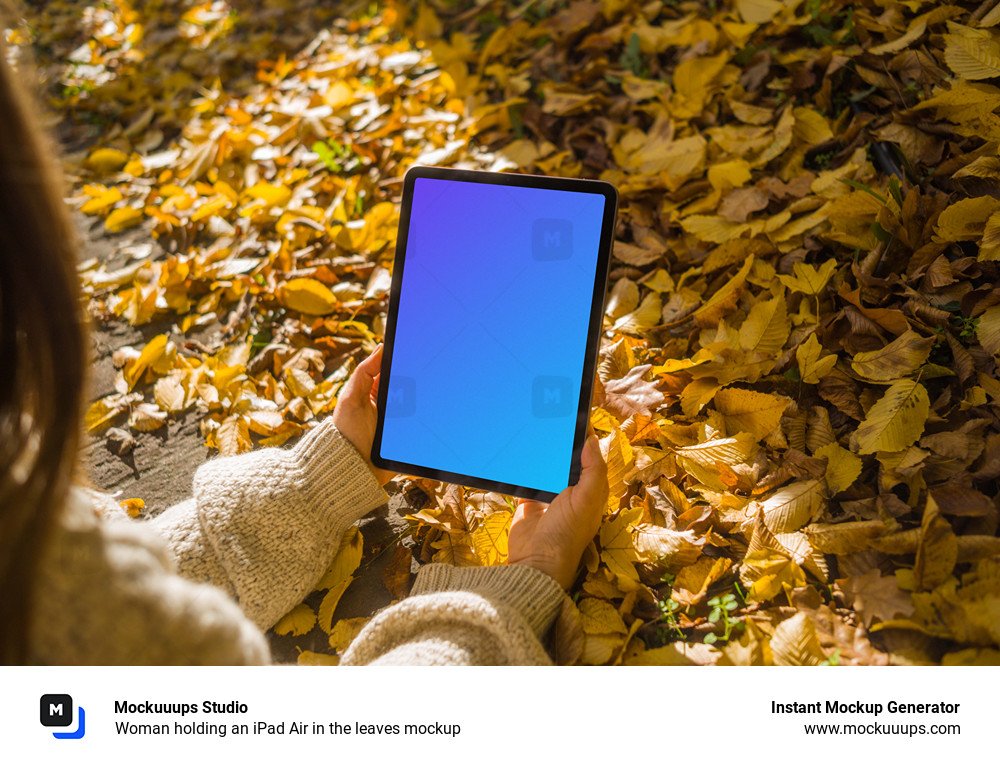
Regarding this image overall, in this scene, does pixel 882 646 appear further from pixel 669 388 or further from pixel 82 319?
pixel 82 319

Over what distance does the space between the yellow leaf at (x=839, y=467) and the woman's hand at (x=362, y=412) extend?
0.79 metres

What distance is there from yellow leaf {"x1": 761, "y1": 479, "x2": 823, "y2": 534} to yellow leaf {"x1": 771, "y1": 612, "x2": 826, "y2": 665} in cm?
15

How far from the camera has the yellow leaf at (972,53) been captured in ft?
3.91

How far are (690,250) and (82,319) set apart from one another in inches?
45.6

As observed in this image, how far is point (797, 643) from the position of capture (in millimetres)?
837

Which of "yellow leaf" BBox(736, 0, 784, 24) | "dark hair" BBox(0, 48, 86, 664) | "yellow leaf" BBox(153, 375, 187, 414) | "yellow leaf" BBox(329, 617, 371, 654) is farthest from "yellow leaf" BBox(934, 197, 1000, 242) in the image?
"yellow leaf" BBox(153, 375, 187, 414)

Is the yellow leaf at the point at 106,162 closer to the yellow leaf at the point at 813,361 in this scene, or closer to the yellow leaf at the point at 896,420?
the yellow leaf at the point at 813,361

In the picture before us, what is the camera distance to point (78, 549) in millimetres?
629

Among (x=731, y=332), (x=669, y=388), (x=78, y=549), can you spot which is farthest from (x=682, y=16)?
(x=78, y=549)

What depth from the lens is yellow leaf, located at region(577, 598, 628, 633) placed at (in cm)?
94

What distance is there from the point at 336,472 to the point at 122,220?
1.49 meters

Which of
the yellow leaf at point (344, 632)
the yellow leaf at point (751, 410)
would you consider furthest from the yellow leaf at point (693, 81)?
the yellow leaf at point (344, 632)

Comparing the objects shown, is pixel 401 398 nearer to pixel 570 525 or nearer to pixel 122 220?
pixel 570 525
